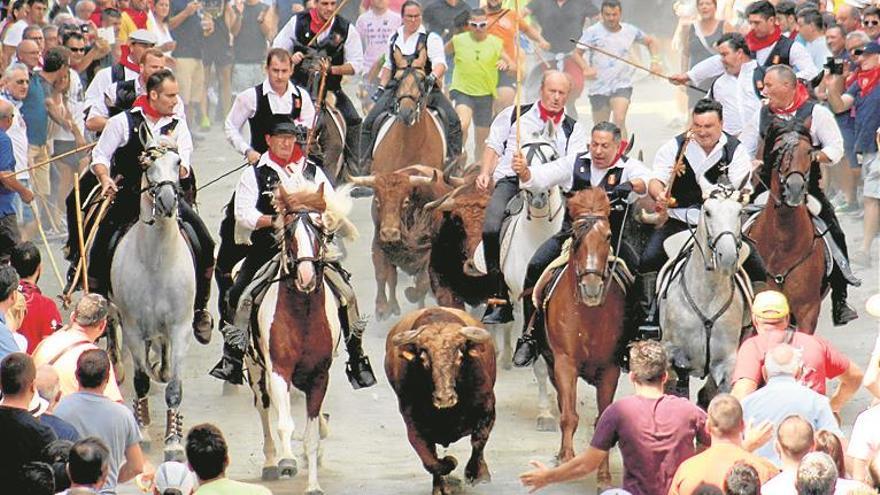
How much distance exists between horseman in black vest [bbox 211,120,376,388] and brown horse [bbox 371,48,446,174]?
496 centimetres

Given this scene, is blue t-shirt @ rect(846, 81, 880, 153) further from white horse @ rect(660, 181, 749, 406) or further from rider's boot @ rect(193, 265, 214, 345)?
rider's boot @ rect(193, 265, 214, 345)

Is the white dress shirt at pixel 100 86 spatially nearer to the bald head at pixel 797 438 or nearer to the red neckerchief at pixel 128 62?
the red neckerchief at pixel 128 62

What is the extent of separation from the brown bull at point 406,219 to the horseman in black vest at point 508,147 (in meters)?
1.69

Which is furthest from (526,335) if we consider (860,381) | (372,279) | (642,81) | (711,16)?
(642,81)

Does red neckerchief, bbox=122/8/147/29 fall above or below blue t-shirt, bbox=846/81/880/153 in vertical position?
above

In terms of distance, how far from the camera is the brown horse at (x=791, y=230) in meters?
16.7

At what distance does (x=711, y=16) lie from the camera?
26.5 metres

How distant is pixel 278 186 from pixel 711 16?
12.1 m

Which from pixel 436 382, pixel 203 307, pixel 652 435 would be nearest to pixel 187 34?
pixel 203 307

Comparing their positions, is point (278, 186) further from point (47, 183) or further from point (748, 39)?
point (47, 183)

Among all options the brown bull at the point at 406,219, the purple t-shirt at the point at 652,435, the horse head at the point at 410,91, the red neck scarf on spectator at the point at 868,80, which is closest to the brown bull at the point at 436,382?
the purple t-shirt at the point at 652,435

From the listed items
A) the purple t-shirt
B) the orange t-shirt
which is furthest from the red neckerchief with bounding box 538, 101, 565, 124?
the orange t-shirt

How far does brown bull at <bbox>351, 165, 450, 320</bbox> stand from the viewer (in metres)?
20.3

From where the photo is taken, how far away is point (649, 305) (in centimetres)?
1667
